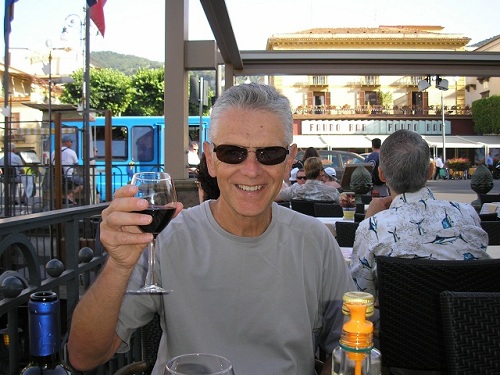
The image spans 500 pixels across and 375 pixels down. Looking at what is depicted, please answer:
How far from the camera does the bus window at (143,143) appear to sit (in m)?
19.5

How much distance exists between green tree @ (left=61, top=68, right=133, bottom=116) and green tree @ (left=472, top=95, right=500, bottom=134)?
30.4 m

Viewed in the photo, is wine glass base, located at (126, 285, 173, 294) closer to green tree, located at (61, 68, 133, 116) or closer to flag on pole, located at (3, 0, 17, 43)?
flag on pole, located at (3, 0, 17, 43)

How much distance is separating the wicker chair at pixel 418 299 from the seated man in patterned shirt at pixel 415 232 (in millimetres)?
400

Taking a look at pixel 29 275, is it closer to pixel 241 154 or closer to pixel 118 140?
pixel 241 154

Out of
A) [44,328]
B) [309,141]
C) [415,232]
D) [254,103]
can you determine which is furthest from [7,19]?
[309,141]

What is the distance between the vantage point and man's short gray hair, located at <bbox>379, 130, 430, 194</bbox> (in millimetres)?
2752

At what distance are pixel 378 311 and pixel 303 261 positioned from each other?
868mm

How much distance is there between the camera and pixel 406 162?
9.23 ft

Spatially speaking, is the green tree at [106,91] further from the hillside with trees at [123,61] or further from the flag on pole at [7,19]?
the hillside with trees at [123,61]

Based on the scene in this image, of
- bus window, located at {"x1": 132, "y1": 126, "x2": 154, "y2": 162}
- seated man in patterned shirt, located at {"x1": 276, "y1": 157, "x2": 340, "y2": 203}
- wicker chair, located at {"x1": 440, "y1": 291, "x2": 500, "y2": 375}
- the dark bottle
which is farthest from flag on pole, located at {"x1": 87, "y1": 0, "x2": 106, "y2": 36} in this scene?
the dark bottle

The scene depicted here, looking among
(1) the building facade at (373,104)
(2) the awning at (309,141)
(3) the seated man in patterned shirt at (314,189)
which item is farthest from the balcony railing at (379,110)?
(3) the seated man in patterned shirt at (314,189)

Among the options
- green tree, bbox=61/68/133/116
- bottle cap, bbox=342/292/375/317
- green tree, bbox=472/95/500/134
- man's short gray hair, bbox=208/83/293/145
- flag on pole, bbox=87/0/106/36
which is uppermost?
green tree, bbox=61/68/133/116

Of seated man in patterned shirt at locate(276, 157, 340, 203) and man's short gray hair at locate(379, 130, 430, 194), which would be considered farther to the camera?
seated man in patterned shirt at locate(276, 157, 340, 203)

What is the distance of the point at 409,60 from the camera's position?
8016 mm
